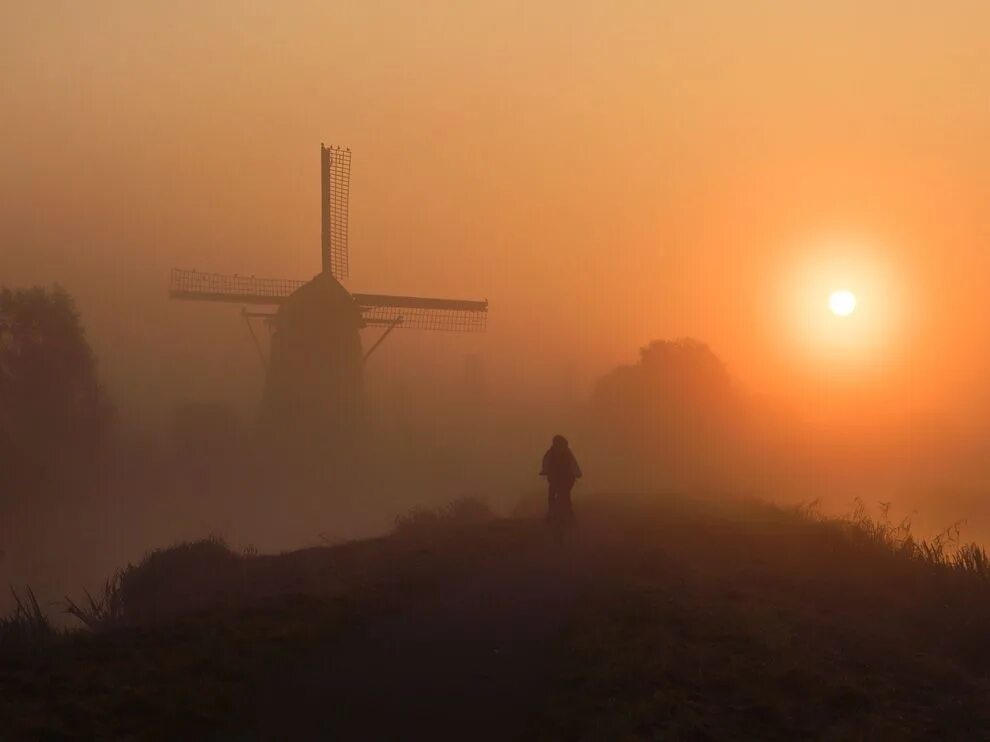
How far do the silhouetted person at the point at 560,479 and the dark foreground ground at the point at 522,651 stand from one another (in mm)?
2264

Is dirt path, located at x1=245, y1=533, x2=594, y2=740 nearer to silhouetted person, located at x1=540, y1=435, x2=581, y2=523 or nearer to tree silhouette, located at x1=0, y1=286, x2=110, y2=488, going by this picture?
silhouetted person, located at x1=540, y1=435, x2=581, y2=523

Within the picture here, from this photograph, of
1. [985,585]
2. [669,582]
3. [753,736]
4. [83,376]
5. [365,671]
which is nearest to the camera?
[753,736]

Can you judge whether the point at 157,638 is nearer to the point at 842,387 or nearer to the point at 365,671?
the point at 365,671

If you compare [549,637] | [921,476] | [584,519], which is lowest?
[921,476]

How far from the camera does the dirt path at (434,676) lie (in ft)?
29.1

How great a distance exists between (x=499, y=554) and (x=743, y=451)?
67.9 meters

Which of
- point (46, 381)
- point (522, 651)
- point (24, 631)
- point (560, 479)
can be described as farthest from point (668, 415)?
point (24, 631)

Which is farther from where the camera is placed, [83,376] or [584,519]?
[83,376]

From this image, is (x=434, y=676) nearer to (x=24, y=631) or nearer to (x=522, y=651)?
(x=522, y=651)

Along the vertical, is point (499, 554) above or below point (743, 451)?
above

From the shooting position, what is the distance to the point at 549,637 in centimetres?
1216

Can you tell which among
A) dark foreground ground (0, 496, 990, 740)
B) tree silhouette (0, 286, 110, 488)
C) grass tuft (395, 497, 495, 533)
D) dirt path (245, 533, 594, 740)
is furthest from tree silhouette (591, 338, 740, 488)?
dirt path (245, 533, 594, 740)

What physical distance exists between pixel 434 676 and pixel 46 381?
43.0 meters

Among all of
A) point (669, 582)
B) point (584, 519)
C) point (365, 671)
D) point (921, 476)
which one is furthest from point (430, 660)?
point (921, 476)
